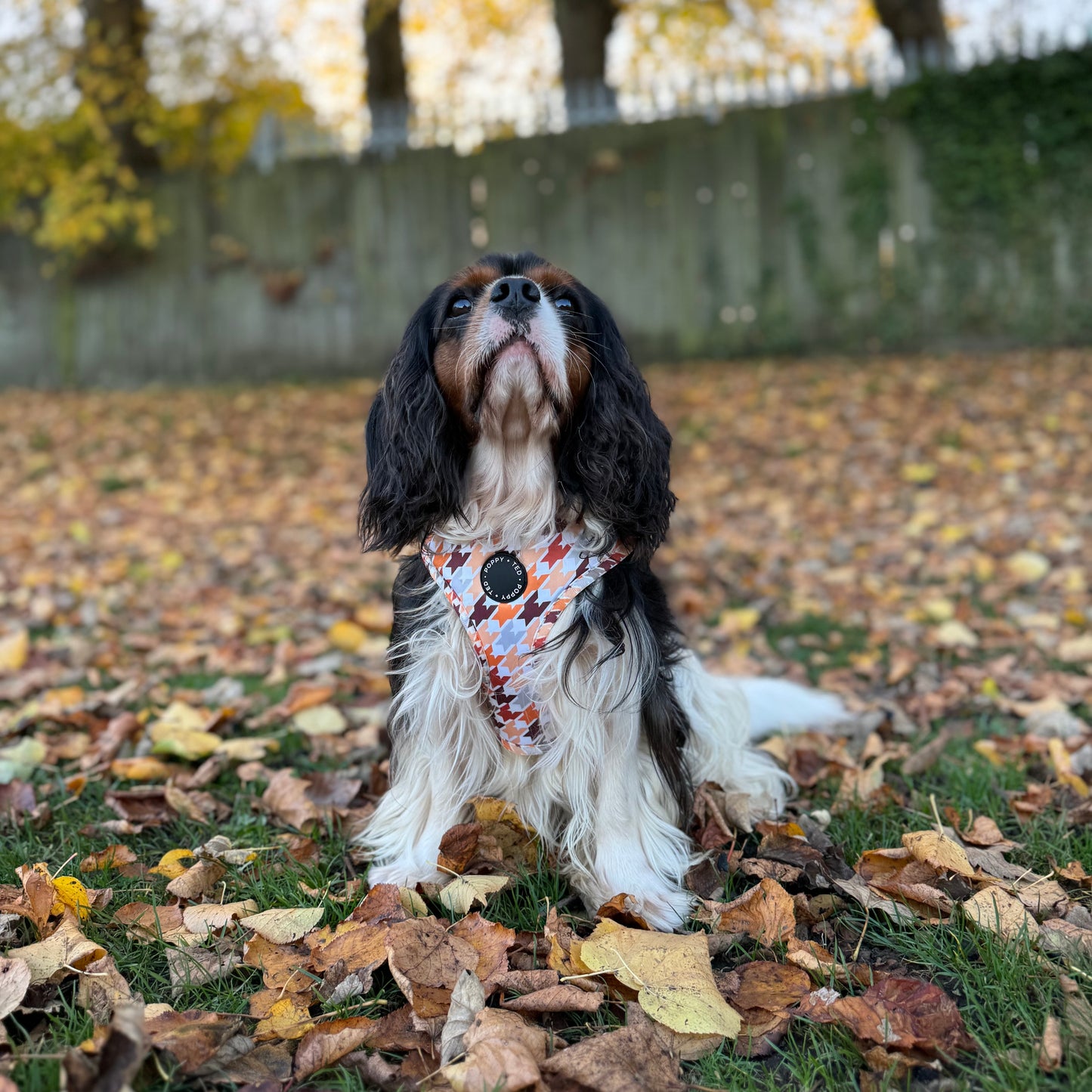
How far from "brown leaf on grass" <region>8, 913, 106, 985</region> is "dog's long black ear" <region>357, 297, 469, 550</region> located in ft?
3.83

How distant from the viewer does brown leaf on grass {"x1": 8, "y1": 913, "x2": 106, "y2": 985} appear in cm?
194

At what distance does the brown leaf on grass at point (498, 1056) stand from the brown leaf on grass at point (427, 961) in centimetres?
13

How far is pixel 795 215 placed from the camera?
37.4 ft

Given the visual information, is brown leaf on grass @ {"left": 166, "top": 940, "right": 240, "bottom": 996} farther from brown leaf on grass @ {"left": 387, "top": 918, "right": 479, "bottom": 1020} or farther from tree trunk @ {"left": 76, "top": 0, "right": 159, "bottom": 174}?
tree trunk @ {"left": 76, "top": 0, "right": 159, "bottom": 174}

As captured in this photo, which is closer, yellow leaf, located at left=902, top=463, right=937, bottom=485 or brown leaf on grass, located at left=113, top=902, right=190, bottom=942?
brown leaf on grass, located at left=113, top=902, right=190, bottom=942

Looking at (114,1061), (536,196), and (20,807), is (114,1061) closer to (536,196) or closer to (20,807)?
(20,807)

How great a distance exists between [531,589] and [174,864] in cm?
116

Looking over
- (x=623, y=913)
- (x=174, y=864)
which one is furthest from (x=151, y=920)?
(x=623, y=913)

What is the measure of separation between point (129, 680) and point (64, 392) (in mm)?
9949

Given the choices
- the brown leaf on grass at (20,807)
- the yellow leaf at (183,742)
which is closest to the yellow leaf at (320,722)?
the yellow leaf at (183,742)

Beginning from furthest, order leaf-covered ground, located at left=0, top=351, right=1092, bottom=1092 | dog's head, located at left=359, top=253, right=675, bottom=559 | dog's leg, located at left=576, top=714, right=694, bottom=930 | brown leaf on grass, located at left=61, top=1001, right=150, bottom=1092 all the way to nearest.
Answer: dog's head, located at left=359, top=253, right=675, bottom=559 < dog's leg, located at left=576, top=714, right=694, bottom=930 < leaf-covered ground, located at left=0, top=351, right=1092, bottom=1092 < brown leaf on grass, located at left=61, top=1001, right=150, bottom=1092

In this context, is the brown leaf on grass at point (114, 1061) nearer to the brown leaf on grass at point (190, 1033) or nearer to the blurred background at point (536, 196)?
the brown leaf on grass at point (190, 1033)

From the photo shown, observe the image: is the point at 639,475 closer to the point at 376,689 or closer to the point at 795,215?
the point at 376,689

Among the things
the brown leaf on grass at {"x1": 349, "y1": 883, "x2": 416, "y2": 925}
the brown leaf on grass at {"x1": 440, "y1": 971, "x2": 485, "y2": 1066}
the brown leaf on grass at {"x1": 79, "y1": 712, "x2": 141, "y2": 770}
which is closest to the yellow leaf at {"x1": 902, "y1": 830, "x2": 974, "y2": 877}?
the brown leaf on grass at {"x1": 440, "y1": 971, "x2": 485, "y2": 1066}
